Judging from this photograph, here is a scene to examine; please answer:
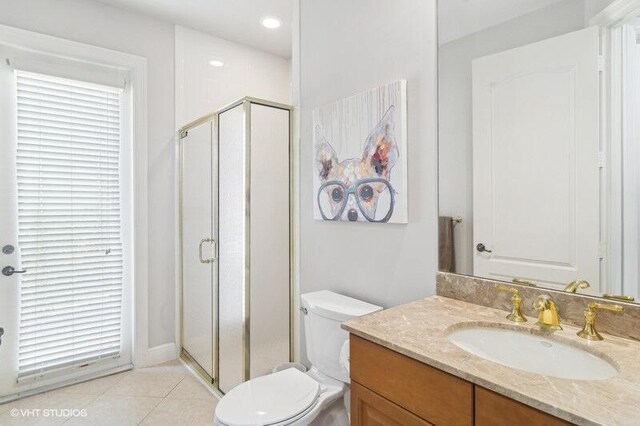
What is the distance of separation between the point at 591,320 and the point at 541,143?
0.57m

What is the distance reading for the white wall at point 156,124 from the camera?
2479 millimetres

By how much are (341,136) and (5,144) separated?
2.14m

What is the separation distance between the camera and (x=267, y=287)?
2135 millimetres

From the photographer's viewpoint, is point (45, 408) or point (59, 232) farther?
point (59, 232)

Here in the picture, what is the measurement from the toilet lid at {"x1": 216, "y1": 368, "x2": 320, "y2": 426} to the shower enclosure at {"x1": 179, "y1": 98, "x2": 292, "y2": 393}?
57cm

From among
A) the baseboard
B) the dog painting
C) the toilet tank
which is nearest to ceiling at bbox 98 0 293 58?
the dog painting

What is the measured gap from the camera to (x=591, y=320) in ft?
3.17

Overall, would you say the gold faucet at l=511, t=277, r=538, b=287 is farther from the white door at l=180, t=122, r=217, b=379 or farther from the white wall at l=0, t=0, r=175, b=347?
the white wall at l=0, t=0, r=175, b=347

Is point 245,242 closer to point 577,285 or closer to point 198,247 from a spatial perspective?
point 198,247

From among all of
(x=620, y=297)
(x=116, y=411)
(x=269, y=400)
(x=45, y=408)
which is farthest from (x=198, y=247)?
(x=620, y=297)

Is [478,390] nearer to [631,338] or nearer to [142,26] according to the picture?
[631,338]

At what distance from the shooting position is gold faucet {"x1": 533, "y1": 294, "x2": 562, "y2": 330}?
1.02 metres

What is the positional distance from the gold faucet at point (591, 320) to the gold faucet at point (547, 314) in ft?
0.21

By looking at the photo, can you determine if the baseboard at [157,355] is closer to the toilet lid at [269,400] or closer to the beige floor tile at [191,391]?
the beige floor tile at [191,391]
